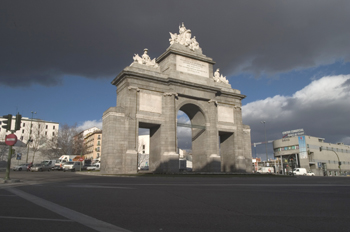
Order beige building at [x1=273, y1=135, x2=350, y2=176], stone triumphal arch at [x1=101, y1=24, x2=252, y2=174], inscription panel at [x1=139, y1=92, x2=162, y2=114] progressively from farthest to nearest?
1. beige building at [x1=273, y1=135, x2=350, y2=176]
2. inscription panel at [x1=139, y1=92, x2=162, y2=114]
3. stone triumphal arch at [x1=101, y1=24, x2=252, y2=174]

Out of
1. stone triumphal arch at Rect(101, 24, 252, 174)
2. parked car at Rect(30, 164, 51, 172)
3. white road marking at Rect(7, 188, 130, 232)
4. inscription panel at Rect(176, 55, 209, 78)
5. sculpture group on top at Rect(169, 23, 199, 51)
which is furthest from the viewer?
parked car at Rect(30, 164, 51, 172)

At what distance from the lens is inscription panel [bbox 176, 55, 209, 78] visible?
35344 millimetres

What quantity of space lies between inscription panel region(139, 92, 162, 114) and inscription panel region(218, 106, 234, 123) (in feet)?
33.0

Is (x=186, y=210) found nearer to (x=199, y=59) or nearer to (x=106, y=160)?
(x=106, y=160)

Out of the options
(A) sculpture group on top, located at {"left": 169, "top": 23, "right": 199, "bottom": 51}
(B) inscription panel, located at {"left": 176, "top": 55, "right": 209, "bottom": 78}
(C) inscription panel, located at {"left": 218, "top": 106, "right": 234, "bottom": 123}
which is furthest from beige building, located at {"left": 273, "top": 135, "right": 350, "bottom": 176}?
(A) sculpture group on top, located at {"left": 169, "top": 23, "right": 199, "bottom": 51}

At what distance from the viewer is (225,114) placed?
39.1 m

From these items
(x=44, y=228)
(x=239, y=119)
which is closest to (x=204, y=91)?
(x=239, y=119)

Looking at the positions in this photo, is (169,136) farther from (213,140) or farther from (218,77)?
(218,77)

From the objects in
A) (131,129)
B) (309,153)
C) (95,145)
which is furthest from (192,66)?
(95,145)

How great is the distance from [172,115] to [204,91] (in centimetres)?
661

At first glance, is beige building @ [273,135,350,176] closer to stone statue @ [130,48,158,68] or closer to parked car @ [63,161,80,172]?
stone statue @ [130,48,158,68]

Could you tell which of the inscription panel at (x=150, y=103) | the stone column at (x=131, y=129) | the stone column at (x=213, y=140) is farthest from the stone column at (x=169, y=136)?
the stone column at (x=213, y=140)

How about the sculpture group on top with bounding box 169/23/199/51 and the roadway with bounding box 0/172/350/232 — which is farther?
the sculpture group on top with bounding box 169/23/199/51

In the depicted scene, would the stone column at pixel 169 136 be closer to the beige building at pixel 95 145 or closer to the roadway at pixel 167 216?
the roadway at pixel 167 216
